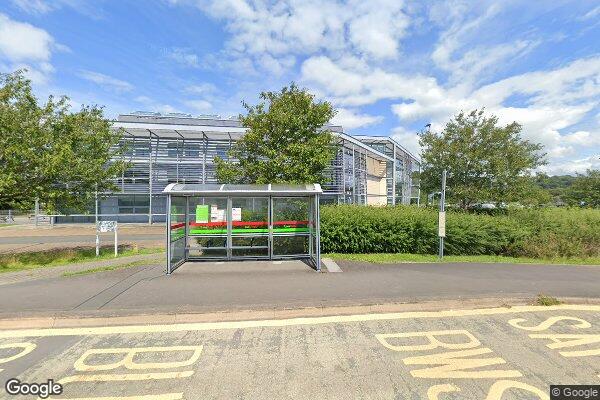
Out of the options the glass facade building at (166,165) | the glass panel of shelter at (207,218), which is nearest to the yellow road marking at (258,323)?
the glass panel of shelter at (207,218)

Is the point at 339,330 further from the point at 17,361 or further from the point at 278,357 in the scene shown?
the point at 17,361

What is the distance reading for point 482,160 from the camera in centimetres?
1300

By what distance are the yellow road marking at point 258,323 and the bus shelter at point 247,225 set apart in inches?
133

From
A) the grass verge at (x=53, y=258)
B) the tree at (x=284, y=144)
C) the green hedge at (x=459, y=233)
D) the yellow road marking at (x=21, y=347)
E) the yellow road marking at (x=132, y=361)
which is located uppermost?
the tree at (x=284, y=144)

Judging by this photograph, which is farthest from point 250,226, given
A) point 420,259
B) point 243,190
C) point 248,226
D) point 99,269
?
point 420,259

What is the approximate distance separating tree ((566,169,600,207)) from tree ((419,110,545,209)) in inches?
574

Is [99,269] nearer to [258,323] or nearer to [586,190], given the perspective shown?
[258,323]

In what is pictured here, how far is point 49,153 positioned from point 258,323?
28.5ft

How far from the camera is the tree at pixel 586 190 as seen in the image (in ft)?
75.6

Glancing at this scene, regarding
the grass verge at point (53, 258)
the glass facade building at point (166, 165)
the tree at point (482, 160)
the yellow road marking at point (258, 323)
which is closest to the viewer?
the yellow road marking at point (258, 323)

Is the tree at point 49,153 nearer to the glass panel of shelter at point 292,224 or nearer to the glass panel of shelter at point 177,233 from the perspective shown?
the glass panel of shelter at point 177,233

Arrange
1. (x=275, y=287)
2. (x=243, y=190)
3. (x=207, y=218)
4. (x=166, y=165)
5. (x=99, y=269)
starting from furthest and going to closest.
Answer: (x=166, y=165)
(x=207, y=218)
(x=243, y=190)
(x=99, y=269)
(x=275, y=287)

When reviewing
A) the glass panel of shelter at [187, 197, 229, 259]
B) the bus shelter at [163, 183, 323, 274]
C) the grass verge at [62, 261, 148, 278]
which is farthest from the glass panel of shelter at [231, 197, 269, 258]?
the grass verge at [62, 261, 148, 278]

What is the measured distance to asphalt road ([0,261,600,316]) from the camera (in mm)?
4961
